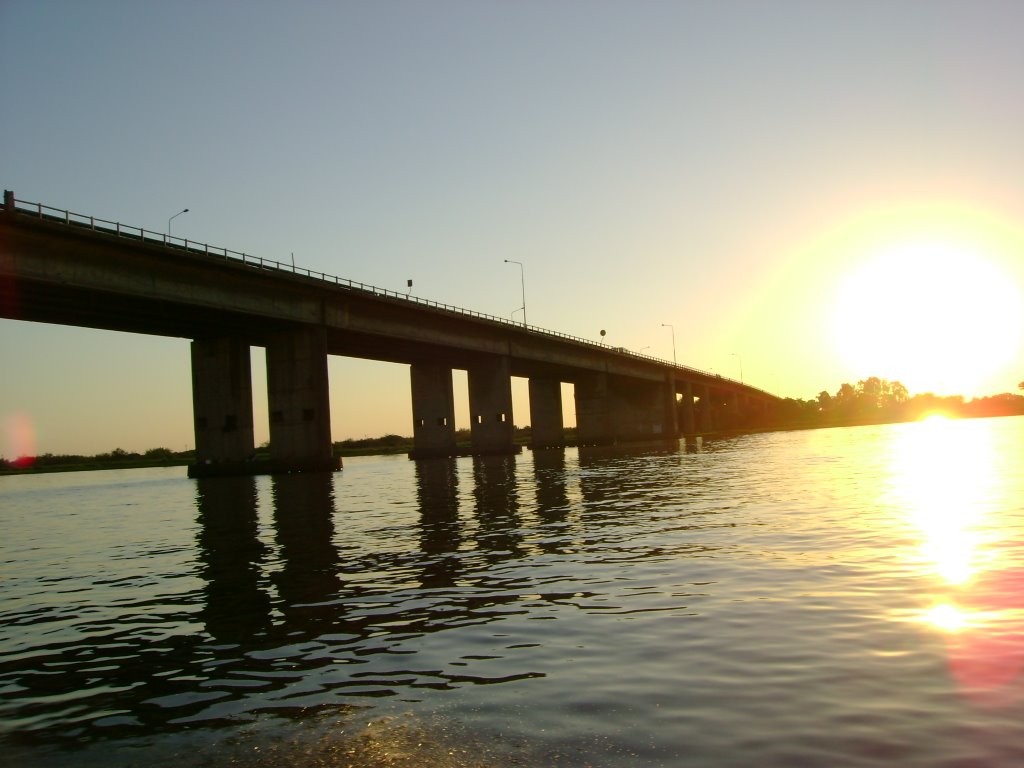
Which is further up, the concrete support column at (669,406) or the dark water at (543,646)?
the concrete support column at (669,406)

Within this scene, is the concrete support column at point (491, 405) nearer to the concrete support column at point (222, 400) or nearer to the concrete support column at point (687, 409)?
the concrete support column at point (222, 400)

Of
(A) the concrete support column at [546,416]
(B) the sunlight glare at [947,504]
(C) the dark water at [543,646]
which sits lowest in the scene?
(B) the sunlight glare at [947,504]

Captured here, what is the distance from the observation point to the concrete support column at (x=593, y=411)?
125875 millimetres

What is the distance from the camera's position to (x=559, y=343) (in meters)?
108

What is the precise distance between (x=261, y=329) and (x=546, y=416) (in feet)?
196

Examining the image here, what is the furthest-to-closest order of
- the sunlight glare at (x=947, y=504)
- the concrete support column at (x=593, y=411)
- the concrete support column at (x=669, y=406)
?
the concrete support column at (x=669, y=406) < the concrete support column at (x=593, y=411) < the sunlight glare at (x=947, y=504)

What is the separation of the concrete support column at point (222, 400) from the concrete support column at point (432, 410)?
2847 cm

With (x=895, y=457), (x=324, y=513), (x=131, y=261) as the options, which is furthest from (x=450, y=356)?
(x=324, y=513)

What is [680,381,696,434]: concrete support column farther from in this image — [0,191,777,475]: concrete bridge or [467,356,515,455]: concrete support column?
[467,356,515,455]: concrete support column

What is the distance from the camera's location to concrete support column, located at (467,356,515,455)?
9644cm

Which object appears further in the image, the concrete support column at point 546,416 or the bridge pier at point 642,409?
the bridge pier at point 642,409

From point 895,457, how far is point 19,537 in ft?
139

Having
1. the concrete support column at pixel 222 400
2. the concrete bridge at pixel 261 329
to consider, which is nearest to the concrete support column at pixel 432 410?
the concrete bridge at pixel 261 329

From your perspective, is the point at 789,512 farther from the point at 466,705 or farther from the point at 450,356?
the point at 450,356
